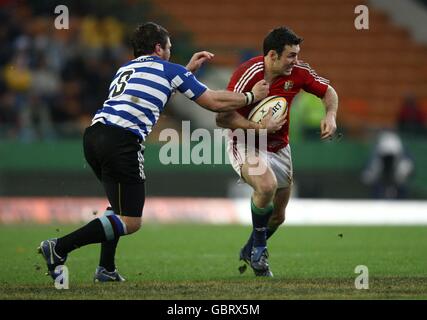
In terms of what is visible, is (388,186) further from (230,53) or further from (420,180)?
(230,53)

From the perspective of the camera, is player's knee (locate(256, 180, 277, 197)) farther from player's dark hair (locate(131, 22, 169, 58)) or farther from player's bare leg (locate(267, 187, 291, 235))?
player's dark hair (locate(131, 22, 169, 58))

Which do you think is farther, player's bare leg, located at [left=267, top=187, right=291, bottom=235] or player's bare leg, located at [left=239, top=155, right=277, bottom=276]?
player's bare leg, located at [left=267, top=187, right=291, bottom=235]

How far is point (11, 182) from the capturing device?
19.3 meters

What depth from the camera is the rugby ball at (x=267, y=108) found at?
30.9 ft

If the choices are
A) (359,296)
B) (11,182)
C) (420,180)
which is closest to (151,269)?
(359,296)

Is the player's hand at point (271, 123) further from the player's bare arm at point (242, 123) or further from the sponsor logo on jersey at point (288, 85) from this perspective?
the sponsor logo on jersey at point (288, 85)

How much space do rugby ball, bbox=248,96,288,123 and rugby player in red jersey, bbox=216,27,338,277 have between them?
0.15 ft

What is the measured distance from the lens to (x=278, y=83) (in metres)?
9.55

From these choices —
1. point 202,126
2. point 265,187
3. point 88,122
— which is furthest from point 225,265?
point 202,126

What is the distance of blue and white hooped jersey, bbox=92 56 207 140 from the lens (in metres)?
8.41

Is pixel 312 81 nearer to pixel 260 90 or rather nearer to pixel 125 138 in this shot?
pixel 260 90

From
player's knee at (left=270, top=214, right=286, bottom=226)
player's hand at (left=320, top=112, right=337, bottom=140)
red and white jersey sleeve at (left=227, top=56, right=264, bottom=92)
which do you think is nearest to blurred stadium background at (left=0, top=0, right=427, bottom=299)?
player's knee at (left=270, top=214, right=286, bottom=226)

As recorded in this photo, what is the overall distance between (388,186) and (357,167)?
2.48 feet

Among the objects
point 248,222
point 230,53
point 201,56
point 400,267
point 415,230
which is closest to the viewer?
point 201,56
